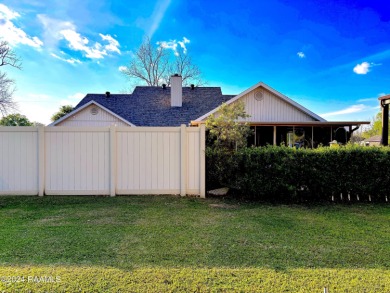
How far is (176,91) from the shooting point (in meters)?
18.2

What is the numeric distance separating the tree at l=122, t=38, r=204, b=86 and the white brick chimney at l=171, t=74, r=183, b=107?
1076cm

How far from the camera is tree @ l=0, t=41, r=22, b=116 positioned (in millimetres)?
12704

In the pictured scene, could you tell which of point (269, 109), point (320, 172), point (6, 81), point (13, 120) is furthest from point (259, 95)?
point (13, 120)

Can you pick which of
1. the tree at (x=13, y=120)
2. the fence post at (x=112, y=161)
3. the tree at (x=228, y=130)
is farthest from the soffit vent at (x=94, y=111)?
the tree at (x=228, y=130)

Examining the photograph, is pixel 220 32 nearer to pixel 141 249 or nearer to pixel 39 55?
pixel 39 55

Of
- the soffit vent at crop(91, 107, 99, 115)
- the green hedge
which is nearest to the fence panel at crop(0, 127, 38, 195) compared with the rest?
the green hedge

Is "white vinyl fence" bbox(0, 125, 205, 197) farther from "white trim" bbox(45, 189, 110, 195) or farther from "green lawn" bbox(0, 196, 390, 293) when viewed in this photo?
"green lawn" bbox(0, 196, 390, 293)

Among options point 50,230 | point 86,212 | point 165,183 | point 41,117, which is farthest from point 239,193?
point 41,117

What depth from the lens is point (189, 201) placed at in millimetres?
5980

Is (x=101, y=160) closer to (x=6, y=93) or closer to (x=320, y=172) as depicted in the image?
(x=320, y=172)

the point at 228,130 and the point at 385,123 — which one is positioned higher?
the point at 385,123

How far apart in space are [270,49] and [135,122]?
34.1 ft

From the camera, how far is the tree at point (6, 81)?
12.7 metres

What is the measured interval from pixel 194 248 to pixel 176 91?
52.9 feet
